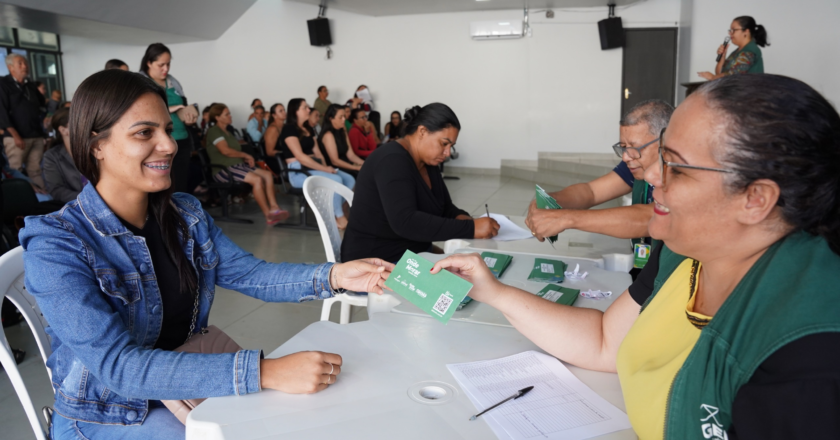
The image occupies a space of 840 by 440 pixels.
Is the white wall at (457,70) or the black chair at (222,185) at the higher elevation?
the white wall at (457,70)

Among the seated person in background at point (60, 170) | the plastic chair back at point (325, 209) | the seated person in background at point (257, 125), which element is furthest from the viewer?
the seated person in background at point (257, 125)

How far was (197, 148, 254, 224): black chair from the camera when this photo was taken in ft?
20.6

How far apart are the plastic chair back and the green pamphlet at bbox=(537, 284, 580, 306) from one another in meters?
1.30

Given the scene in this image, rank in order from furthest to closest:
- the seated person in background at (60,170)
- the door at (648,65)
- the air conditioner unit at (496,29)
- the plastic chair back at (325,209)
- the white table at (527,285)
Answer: the air conditioner unit at (496,29)
the door at (648,65)
the seated person in background at (60,170)
the plastic chair back at (325,209)
the white table at (527,285)

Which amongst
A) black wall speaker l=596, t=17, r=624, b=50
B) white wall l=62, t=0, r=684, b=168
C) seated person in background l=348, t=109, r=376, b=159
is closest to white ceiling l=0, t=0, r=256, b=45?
white wall l=62, t=0, r=684, b=168

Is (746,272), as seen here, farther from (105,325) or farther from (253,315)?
(253,315)

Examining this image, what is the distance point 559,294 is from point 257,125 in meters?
9.29

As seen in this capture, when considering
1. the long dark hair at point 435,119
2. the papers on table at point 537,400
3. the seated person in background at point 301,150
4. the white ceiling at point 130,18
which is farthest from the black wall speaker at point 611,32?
the papers on table at point 537,400

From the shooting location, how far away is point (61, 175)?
4.10 metres

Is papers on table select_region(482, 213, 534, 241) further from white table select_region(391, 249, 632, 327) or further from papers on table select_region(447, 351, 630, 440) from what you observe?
papers on table select_region(447, 351, 630, 440)

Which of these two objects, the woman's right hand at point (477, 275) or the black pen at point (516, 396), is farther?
the woman's right hand at point (477, 275)

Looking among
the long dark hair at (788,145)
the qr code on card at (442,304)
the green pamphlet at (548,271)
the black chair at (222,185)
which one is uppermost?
the long dark hair at (788,145)

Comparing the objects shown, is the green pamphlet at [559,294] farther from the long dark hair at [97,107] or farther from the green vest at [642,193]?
the long dark hair at [97,107]

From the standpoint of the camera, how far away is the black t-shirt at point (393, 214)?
8.07 feet
